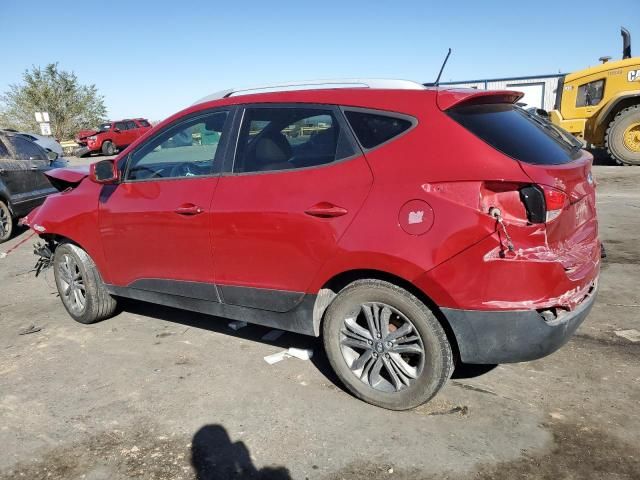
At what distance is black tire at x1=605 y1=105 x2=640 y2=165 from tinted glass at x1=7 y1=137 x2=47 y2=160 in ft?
41.3

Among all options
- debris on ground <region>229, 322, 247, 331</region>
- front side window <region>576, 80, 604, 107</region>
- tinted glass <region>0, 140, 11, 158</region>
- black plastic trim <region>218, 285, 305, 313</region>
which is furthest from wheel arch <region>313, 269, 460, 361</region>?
front side window <region>576, 80, 604, 107</region>

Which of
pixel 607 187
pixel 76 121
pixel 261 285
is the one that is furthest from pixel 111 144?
pixel 261 285

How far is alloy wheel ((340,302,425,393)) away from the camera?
2795 mm

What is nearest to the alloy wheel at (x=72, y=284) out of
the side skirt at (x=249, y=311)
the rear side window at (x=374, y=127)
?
the side skirt at (x=249, y=311)

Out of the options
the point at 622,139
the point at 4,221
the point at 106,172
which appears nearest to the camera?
the point at 106,172

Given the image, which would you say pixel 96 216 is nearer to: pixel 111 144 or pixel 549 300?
pixel 549 300

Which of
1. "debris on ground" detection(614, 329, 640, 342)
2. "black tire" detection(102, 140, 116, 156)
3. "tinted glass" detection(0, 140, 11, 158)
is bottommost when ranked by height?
"debris on ground" detection(614, 329, 640, 342)

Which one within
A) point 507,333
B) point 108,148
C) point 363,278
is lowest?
point 507,333

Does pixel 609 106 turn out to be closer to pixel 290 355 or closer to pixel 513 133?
pixel 513 133

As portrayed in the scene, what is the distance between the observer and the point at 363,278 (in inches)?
113

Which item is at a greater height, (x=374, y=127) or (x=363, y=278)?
(x=374, y=127)

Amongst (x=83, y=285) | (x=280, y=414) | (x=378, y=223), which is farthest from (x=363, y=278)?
(x=83, y=285)

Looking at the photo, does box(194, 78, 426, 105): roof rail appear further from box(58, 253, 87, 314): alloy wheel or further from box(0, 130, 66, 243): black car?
box(0, 130, 66, 243): black car

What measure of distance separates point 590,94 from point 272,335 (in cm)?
1233
